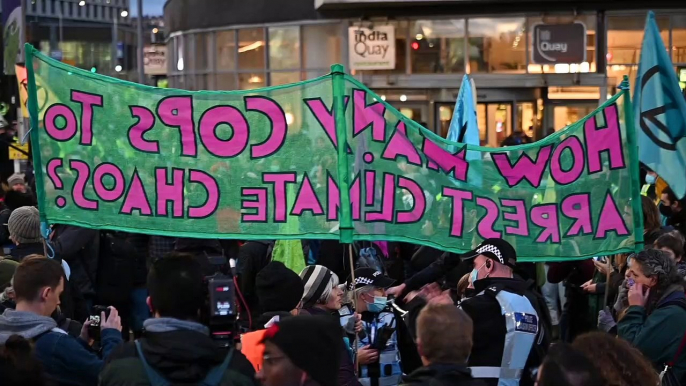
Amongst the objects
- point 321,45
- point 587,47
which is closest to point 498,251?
point 587,47

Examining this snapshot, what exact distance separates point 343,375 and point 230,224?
1.40 metres

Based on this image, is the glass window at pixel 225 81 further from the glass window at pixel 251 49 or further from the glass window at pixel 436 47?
the glass window at pixel 436 47

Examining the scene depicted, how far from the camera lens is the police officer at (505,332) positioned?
6.06 m

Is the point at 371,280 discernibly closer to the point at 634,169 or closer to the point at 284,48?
the point at 634,169

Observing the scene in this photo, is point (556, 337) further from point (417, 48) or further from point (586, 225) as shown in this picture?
point (417, 48)

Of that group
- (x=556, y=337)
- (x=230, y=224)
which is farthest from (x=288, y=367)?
(x=556, y=337)

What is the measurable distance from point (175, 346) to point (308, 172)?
2.51 m

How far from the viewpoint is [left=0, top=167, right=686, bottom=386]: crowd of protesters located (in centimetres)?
443

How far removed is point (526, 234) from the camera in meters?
7.11

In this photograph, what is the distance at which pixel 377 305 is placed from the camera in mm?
7242

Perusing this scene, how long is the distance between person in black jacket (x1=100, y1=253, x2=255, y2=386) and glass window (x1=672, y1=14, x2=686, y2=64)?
21428 mm

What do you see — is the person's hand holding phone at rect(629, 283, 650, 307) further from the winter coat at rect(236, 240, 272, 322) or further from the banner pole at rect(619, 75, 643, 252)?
the winter coat at rect(236, 240, 272, 322)

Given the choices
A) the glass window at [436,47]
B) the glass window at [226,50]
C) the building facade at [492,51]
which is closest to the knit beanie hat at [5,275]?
the building facade at [492,51]

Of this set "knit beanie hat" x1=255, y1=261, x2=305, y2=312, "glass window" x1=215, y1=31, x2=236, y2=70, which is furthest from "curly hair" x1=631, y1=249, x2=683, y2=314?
"glass window" x1=215, y1=31, x2=236, y2=70
